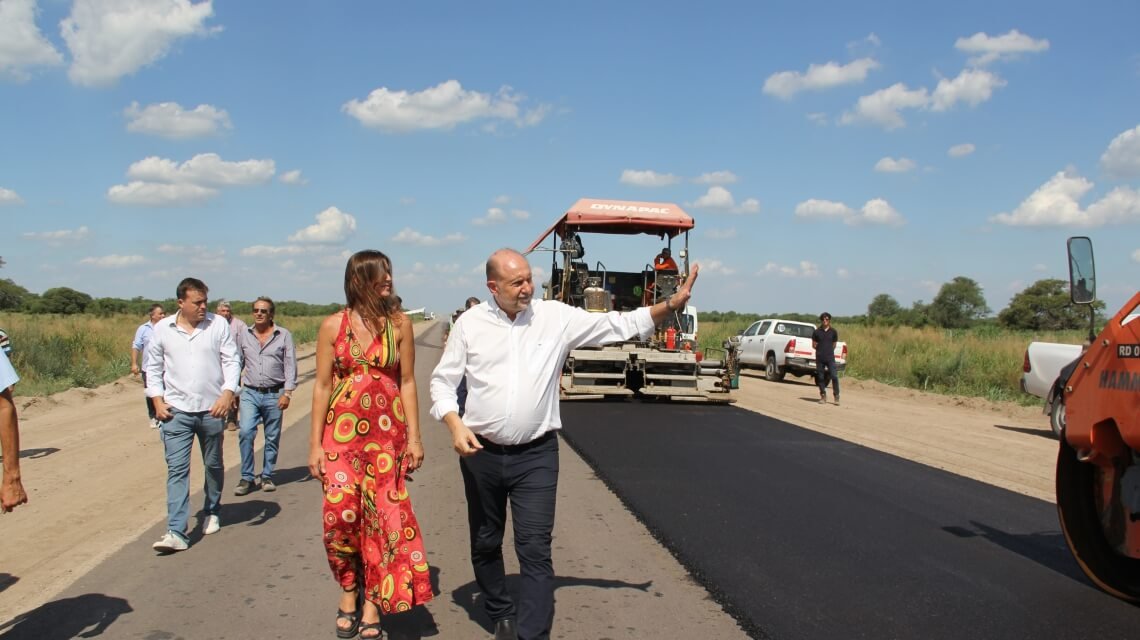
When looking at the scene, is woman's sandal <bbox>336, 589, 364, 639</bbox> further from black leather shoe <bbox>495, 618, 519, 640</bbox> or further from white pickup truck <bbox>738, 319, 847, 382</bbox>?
white pickup truck <bbox>738, 319, 847, 382</bbox>

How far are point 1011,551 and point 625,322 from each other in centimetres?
357

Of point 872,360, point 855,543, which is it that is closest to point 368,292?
point 855,543

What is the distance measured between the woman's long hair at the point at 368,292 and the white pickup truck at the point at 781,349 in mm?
18803

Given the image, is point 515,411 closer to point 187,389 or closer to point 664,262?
point 187,389

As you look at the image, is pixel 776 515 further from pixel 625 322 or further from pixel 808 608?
pixel 625 322

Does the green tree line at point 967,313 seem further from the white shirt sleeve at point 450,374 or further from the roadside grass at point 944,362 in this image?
the white shirt sleeve at point 450,374

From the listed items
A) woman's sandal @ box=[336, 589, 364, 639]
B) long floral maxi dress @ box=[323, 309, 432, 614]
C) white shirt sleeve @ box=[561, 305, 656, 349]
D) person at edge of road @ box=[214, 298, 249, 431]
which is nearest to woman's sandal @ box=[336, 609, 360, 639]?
woman's sandal @ box=[336, 589, 364, 639]

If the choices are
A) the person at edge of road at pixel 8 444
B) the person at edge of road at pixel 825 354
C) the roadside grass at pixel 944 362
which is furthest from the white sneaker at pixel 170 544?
the roadside grass at pixel 944 362

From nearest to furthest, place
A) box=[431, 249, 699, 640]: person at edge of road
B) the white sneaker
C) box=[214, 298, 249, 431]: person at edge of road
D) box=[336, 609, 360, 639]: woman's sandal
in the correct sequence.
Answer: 1. box=[431, 249, 699, 640]: person at edge of road
2. box=[336, 609, 360, 639]: woman's sandal
3. the white sneaker
4. box=[214, 298, 249, 431]: person at edge of road

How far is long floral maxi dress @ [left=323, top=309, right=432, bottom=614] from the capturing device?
14.1 ft

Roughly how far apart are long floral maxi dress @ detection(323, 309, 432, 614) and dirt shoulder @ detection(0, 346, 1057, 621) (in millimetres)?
1896

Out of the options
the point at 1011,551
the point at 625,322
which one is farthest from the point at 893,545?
the point at 625,322

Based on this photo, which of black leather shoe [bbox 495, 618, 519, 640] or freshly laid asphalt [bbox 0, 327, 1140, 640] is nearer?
black leather shoe [bbox 495, 618, 519, 640]

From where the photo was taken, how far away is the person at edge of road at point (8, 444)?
Result: 3.80 metres
